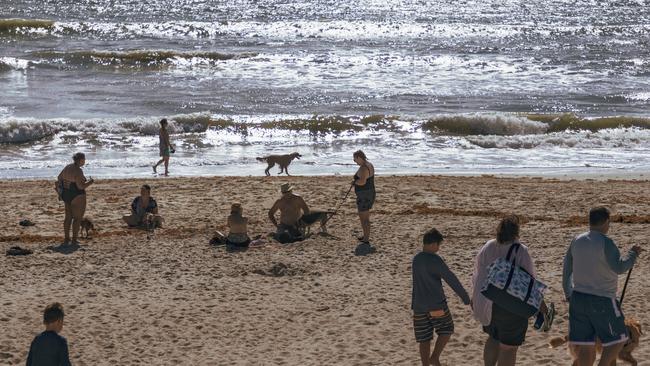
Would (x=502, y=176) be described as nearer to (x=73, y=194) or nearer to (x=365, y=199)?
(x=365, y=199)

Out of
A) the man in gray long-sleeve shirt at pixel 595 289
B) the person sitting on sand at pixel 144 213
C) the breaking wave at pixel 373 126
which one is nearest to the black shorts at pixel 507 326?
the man in gray long-sleeve shirt at pixel 595 289

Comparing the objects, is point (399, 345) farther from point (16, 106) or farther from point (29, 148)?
point (16, 106)

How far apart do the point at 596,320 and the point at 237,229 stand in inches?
263

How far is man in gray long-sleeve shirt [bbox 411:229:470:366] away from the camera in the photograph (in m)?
8.41

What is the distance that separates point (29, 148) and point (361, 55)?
18472mm

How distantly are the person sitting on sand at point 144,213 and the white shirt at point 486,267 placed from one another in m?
7.71

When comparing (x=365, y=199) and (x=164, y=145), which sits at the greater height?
(x=365, y=199)

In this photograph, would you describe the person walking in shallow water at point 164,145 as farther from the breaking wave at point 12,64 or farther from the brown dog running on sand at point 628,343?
the breaking wave at point 12,64

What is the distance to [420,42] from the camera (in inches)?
1761

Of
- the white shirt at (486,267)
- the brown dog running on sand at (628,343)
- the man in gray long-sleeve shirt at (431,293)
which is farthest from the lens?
the man in gray long-sleeve shirt at (431,293)

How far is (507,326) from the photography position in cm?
788

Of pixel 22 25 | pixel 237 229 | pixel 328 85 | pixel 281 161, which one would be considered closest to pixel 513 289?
pixel 237 229

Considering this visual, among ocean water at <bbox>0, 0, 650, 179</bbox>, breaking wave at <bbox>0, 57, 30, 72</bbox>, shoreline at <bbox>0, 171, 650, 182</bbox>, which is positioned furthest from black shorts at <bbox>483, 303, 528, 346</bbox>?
breaking wave at <bbox>0, 57, 30, 72</bbox>

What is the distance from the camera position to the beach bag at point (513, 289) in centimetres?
767
